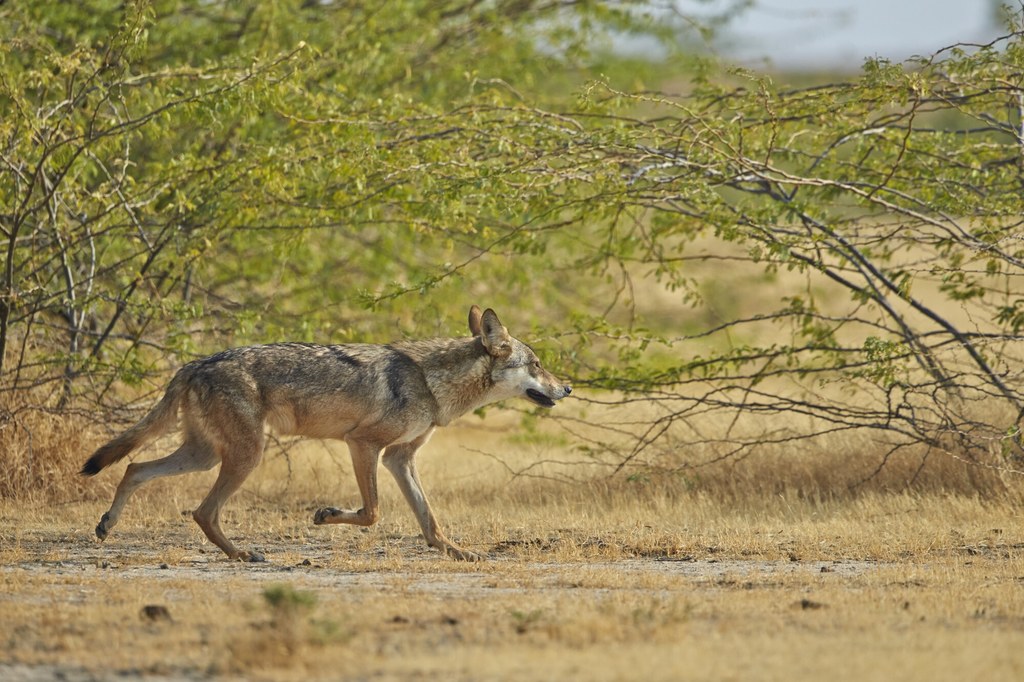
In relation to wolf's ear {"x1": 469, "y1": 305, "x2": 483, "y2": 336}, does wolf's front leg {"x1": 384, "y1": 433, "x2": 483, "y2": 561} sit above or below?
below

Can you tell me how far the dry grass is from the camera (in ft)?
19.2

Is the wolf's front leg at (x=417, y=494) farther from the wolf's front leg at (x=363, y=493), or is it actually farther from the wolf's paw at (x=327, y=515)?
the wolf's paw at (x=327, y=515)

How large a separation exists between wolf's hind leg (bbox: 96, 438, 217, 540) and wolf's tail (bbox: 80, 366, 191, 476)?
159 millimetres

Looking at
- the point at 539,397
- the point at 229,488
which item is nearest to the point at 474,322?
the point at 539,397

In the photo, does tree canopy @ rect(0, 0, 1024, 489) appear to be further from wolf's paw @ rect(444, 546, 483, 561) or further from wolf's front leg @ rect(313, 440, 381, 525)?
wolf's paw @ rect(444, 546, 483, 561)

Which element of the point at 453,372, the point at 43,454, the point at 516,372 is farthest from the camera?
the point at 43,454

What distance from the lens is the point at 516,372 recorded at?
1055 cm

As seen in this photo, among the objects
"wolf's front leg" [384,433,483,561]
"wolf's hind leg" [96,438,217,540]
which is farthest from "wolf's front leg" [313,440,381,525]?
"wolf's hind leg" [96,438,217,540]

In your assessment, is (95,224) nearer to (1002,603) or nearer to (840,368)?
(840,368)

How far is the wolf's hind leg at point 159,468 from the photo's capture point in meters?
9.57

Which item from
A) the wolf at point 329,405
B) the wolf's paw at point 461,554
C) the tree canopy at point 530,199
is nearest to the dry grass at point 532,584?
the wolf's paw at point 461,554

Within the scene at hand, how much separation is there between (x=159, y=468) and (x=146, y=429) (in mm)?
305

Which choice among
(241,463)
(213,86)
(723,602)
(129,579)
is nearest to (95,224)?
(213,86)

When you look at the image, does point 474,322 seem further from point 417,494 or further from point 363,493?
point 363,493
